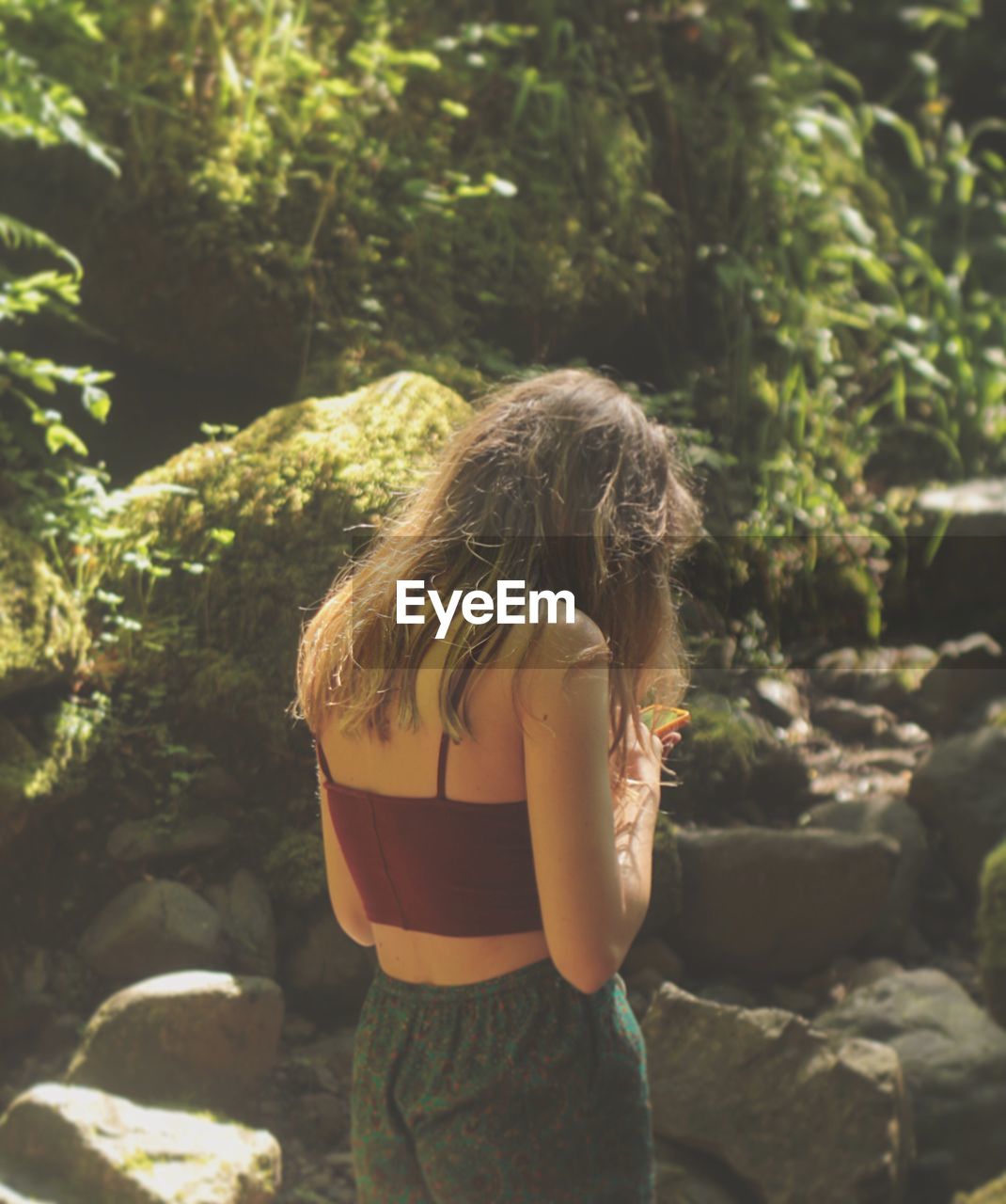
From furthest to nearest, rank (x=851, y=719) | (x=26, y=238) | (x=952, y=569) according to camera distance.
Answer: (x=952, y=569) < (x=851, y=719) < (x=26, y=238)

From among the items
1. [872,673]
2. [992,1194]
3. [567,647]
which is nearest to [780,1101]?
[992,1194]

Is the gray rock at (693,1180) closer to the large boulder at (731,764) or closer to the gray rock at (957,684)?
the large boulder at (731,764)

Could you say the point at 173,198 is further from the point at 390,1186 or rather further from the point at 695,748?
the point at 390,1186

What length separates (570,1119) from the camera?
4.65 ft

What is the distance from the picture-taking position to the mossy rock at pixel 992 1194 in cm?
221

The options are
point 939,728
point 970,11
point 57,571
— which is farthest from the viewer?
point 970,11

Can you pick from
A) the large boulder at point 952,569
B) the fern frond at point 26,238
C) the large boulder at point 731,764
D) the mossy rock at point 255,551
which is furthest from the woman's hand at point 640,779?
the large boulder at point 952,569

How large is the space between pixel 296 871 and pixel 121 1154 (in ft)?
2.23

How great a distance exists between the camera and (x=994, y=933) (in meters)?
2.93

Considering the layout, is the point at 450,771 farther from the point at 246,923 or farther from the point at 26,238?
the point at 26,238

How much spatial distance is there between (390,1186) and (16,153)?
2624 mm

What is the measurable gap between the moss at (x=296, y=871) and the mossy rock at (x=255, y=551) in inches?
6.8

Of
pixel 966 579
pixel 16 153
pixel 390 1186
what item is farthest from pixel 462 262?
pixel 390 1186
